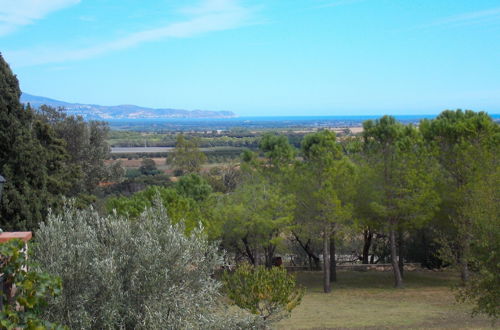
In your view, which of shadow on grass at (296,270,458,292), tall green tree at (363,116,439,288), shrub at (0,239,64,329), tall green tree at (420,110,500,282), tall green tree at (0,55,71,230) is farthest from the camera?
shadow on grass at (296,270,458,292)

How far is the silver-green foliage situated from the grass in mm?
10204

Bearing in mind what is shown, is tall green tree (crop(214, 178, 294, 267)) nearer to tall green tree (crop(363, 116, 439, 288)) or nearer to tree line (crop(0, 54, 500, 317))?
tree line (crop(0, 54, 500, 317))

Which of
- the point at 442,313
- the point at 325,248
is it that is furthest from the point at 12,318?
the point at 325,248

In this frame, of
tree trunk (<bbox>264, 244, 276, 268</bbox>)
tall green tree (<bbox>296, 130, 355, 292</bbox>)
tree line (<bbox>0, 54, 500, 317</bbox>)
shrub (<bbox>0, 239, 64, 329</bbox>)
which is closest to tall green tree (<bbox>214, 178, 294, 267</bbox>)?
tree line (<bbox>0, 54, 500, 317</bbox>)

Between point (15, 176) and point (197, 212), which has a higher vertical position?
point (15, 176)

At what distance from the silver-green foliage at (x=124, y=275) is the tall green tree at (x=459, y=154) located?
65.0 feet

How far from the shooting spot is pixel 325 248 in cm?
2766

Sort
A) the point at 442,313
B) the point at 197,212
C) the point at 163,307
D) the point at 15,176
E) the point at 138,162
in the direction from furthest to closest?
the point at 138,162
the point at 197,212
the point at 442,313
the point at 15,176
the point at 163,307

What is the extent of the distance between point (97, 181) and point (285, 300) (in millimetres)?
31295

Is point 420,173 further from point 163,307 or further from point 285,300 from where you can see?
point 163,307

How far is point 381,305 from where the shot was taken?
76.5ft

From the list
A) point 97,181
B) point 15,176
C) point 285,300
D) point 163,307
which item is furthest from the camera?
point 97,181

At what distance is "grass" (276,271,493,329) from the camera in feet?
60.7

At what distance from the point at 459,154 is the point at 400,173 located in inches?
124
